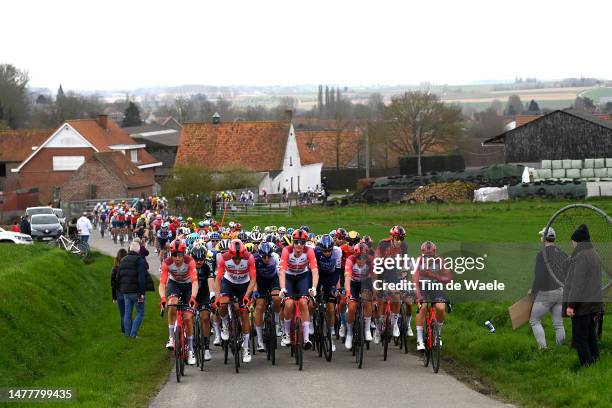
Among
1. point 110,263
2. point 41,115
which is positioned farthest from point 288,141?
point 41,115

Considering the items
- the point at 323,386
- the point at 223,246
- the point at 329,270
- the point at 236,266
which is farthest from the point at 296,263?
the point at 323,386

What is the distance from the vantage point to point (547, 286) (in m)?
16.2

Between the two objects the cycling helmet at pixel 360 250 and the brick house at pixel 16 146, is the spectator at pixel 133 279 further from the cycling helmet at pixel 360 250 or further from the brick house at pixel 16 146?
the brick house at pixel 16 146

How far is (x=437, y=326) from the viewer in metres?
16.0

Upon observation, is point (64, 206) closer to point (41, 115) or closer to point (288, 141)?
point (288, 141)

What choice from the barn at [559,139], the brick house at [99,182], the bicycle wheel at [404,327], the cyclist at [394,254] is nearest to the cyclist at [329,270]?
the cyclist at [394,254]

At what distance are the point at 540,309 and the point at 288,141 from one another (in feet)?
249

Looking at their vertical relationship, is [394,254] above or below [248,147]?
above

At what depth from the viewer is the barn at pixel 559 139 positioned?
74500mm

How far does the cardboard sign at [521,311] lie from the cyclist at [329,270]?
3008mm

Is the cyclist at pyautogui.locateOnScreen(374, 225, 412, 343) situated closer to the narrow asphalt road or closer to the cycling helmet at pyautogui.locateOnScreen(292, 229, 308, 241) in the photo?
the narrow asphalt road

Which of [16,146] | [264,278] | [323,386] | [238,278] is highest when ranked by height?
[238,278]

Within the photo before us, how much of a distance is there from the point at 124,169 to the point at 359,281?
228ft

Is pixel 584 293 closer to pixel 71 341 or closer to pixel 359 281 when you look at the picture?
pixel 359 281
